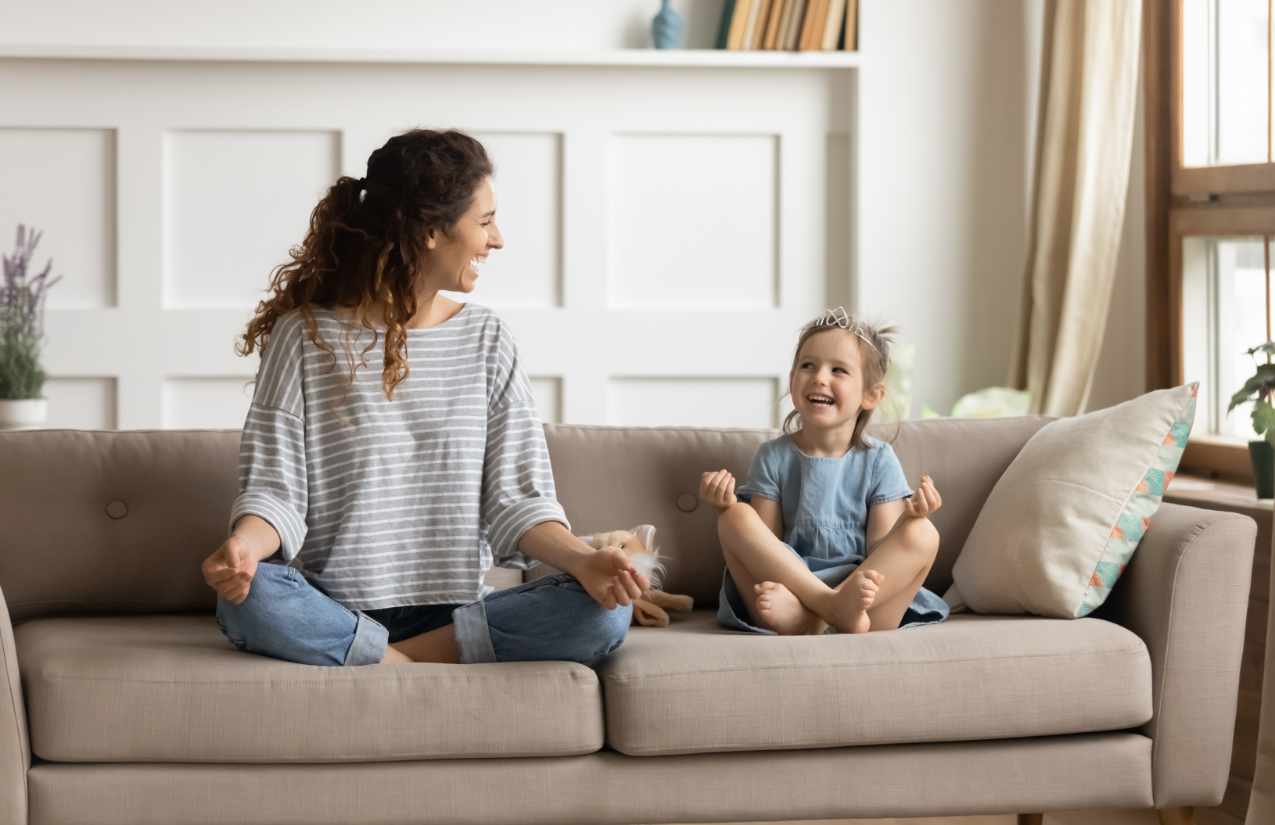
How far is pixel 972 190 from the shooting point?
13.5 feet

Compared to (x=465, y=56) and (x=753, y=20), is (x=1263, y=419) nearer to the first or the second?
(x=753, y=20)

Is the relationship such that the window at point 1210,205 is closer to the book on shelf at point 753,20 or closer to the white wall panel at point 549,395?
the book on shelf at point 753,20

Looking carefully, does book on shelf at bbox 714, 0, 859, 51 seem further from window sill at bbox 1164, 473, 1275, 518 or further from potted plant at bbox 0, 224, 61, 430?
potted plant at bbox 0, 224, 61, 430

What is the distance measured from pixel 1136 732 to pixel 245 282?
2.55 metres

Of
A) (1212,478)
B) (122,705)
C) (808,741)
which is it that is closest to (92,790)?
(122,705)

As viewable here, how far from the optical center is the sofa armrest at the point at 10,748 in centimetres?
194

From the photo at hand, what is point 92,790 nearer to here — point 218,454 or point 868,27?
point 218,454

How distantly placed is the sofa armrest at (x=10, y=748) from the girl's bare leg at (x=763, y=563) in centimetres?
99

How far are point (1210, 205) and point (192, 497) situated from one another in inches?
92.1

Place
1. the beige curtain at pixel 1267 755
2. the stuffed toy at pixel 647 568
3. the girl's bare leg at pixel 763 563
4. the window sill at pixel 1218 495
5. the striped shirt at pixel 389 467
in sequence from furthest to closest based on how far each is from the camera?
the window sill at pixel 1218 495, the stuffed toy at pixel 647 568, the girl's bare leg at pixel 763 563, the striped shirt at pixel 389 467, the beige curtain at pixel 1267 755

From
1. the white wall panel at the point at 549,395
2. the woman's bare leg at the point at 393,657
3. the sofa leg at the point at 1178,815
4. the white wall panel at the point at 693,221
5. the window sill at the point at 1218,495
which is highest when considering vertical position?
the white wall panel at the point at 693,221

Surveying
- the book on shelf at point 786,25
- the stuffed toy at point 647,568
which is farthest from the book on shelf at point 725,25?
the stuffed toy at point 647,568

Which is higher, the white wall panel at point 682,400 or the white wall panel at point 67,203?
the white wall panel at point 67,203

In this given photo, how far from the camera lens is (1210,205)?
3562 millimetres
